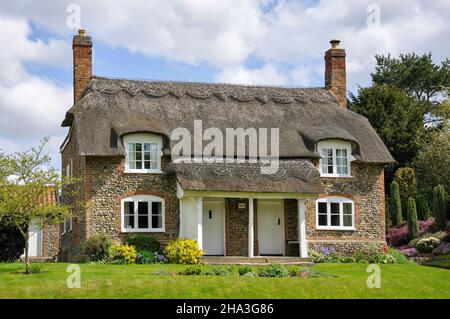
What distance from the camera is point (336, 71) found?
35625 millimetres

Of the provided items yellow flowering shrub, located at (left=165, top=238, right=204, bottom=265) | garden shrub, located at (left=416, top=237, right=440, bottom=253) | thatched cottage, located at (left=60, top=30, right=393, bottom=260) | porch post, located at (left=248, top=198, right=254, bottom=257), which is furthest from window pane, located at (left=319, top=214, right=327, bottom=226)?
garden shrub, located at (left=416, top=237, right=440, bottom=253)

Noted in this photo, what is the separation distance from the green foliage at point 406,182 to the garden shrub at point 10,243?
26088mm

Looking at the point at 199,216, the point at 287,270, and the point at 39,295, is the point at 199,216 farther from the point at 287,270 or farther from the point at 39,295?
the point at 39,295

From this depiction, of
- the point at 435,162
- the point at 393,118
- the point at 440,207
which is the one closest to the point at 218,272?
the point at 440,207

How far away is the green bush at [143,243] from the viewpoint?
28703 mm

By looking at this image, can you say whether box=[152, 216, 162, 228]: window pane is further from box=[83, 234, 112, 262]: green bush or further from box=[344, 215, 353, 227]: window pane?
box=[344, 215, 353, 227]: window pane

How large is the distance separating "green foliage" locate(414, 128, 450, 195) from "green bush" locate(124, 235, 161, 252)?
22.7 metres

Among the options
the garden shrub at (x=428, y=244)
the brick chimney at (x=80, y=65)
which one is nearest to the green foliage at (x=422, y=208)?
the garden shrub at (x=428, y=244)

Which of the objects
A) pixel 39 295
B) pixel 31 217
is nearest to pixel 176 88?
pixel 31 217

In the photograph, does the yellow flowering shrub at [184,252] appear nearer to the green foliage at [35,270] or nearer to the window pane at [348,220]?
the green foliage at [35,270]

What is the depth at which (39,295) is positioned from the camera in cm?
1867

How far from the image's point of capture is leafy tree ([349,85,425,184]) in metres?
50.1

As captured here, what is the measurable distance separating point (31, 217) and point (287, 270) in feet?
26.0
